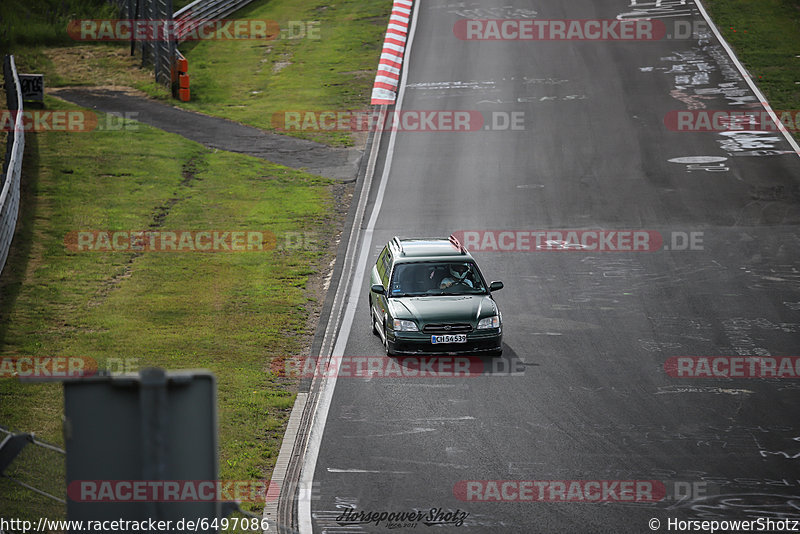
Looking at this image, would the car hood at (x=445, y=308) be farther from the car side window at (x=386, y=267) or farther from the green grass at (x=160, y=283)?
the green grass at (x=160, y=283)

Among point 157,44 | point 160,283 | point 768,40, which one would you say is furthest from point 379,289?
point 768,40

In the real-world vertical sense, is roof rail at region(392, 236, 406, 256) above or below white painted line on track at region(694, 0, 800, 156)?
below

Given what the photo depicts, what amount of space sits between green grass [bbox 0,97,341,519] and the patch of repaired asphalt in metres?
0.69

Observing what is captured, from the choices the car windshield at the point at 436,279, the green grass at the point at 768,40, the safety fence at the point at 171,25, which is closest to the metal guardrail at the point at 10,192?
the safety fence at the point at 171,25

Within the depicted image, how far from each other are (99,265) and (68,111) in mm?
12769

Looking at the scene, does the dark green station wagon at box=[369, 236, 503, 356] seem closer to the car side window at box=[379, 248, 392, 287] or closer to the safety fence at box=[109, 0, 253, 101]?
the car side window at box=[379, 248, 392, 287]

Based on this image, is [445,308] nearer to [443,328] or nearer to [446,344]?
[443,328]

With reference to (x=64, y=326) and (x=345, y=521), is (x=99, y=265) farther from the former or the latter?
(x=345, y=521)

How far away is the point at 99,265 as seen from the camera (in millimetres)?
19750

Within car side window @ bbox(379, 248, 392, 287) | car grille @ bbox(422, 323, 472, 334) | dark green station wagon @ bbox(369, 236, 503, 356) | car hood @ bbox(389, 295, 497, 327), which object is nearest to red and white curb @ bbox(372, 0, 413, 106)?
car side window @ bbox(379, 248, 392, 287)

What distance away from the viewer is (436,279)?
1582cm

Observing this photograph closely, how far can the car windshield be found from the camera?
15.6 metres

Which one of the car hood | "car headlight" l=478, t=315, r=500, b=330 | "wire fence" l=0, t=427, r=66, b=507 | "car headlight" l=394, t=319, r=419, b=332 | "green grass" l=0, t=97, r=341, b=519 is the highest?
"wire fence" l=0, t=427, r=66, b=507

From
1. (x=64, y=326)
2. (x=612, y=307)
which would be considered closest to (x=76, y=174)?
(x=64, y=326)
